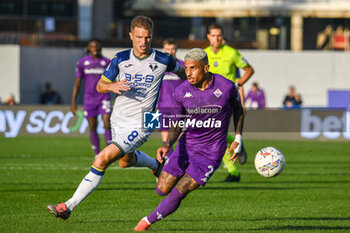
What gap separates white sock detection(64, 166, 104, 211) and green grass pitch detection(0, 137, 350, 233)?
331 millimetres

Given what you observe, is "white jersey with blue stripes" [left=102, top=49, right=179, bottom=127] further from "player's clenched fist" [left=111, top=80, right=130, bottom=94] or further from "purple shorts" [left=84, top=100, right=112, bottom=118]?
"purple shorts" [left=84, top=100, right=112, bottom=118]

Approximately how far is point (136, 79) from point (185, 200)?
2.67 meters

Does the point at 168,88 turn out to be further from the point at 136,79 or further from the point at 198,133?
the point at 198,133

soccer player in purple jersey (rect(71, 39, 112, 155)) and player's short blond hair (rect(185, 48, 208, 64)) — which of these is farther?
soccer player in purple jersey (rect(71, 39, 112, 155))

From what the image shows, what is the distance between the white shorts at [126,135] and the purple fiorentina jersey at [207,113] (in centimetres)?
75

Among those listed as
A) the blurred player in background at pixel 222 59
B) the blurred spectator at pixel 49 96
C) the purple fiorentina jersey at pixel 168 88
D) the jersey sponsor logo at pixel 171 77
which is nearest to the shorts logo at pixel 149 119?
the blurred player in background at pixel 222 59

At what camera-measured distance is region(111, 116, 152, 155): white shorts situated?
8234 mm

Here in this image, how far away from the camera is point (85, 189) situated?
7.93 meters

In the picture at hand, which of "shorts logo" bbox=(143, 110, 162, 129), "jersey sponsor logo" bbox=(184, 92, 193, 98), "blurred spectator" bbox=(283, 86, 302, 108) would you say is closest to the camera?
"jersey sponsor logo" bbox=(184, 92, 193, 98)

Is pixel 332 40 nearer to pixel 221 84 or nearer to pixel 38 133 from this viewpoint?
pixel 38 133

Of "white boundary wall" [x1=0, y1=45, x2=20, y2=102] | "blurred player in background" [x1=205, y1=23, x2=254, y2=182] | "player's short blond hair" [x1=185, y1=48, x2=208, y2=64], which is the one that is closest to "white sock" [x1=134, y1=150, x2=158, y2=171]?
"player's short blond hair" [x1=185, y1=48, x2=208, y2=64]

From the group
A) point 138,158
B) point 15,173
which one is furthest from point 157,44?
point 138,158

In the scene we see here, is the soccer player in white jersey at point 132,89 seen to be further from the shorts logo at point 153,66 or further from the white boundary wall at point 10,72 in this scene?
the white boundary wall at point 10,72

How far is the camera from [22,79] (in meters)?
28.5
